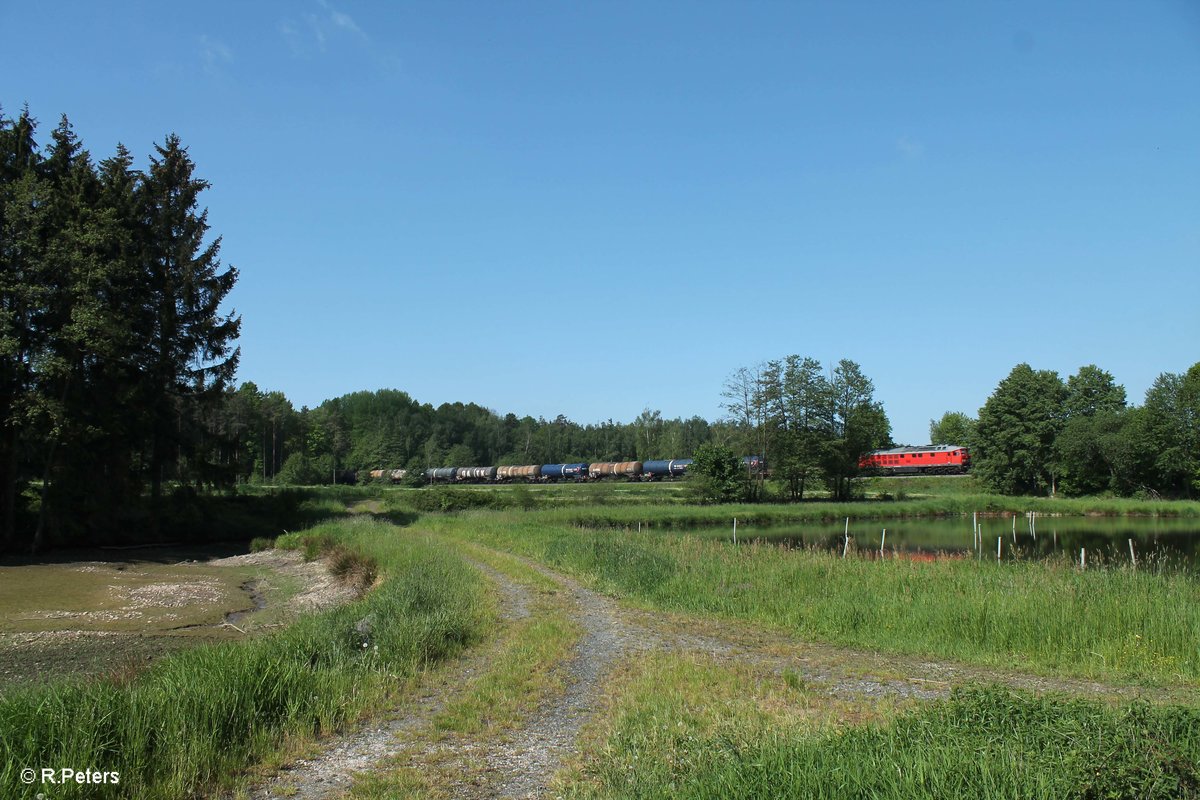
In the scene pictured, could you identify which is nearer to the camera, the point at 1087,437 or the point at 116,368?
the point at 116,368

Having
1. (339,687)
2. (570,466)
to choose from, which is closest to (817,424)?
(570,466)

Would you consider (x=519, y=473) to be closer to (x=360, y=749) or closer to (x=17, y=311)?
(x=17, y=311)

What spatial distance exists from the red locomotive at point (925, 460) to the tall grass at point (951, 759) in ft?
284

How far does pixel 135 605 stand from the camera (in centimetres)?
2111

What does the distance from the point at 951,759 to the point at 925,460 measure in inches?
3746

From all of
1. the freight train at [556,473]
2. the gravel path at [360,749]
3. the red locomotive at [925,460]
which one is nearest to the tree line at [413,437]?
the freight train at [556,473]

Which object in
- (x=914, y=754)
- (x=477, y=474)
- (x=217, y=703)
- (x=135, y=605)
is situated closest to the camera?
(x=914, y=754)

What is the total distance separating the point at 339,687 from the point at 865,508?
52.4 m

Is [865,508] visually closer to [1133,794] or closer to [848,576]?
[848,576]

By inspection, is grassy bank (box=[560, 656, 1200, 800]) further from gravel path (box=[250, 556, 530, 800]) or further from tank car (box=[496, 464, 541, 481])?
tank car (box=[496, 464, 541, 481])

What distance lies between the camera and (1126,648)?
36.1 feet

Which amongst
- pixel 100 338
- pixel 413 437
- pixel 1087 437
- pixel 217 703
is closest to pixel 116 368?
pixel 100 338

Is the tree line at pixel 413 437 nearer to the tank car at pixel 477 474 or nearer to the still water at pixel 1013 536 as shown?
the tank car at pixel 477 474

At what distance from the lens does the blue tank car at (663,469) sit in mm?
95688
